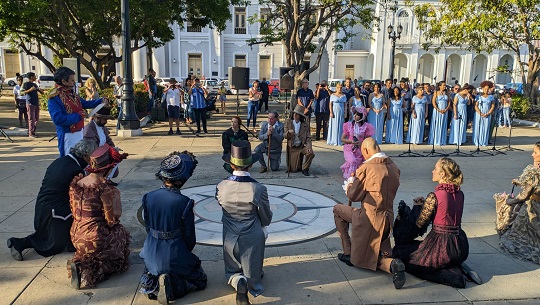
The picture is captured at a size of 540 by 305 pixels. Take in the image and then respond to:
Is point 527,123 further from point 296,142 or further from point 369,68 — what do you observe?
point 369,68

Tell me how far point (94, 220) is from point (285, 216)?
285cm

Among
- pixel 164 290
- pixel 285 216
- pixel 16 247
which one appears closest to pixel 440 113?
pixel 285 216

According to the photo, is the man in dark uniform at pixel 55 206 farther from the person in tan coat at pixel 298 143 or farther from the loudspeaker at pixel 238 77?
the loudspeaker at pixel 238 77

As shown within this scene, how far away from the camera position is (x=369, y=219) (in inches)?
178

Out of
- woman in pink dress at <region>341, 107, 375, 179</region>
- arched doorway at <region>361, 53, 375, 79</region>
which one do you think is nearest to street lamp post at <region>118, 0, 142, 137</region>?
woman in pink dress at <region>341, 107, 375, 179</region>

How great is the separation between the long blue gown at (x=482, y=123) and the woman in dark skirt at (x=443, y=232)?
9.02 meters

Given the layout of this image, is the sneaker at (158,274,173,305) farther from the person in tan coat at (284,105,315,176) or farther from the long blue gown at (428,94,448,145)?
the long blue gown at (428,94,448,145)

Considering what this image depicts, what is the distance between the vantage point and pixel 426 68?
150 feet

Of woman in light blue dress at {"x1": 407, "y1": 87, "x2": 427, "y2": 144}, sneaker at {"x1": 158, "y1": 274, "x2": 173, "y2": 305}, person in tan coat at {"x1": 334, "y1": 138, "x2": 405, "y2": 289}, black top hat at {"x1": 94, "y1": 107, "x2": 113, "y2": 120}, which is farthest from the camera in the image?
woman in light blue dress at {"x1": 407, "y1": 87, "x2": 427, "y2": 144}

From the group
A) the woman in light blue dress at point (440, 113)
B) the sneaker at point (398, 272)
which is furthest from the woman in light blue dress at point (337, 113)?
the sneaker at point (398, 272)

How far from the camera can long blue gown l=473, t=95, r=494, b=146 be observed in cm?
1244

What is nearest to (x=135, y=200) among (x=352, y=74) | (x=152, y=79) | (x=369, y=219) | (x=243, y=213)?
(x=243, y=213)

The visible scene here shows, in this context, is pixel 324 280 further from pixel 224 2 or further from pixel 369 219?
pixel 224 2

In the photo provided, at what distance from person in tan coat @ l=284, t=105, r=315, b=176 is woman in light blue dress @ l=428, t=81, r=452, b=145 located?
16.6 ft
